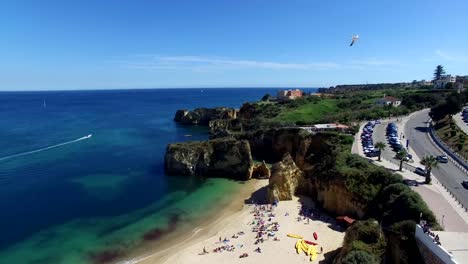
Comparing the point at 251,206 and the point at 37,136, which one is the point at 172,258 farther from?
the point at 37,136

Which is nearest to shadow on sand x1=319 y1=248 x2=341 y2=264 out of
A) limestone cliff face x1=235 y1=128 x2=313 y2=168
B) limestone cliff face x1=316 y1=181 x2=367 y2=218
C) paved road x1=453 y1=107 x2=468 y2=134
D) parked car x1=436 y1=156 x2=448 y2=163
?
limestone cliff face x1=316 y1=181 x2=367 y2=218

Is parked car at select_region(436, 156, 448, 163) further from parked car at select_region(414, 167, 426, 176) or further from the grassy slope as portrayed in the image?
the grassy slope

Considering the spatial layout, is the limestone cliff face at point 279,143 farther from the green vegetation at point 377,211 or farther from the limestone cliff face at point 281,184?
the limestone cliff face at point 281,184

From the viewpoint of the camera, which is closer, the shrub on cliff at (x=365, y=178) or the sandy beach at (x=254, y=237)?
the sandy beach at (x=254, y=237)

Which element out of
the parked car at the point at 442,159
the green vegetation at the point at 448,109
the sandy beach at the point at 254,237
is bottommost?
the sandy beach at the point at 254,237

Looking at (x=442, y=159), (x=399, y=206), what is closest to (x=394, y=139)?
(x=442, y=159)

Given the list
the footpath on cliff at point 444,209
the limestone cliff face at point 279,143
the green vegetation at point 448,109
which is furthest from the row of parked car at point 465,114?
the limestone cliff face at point 279,143
